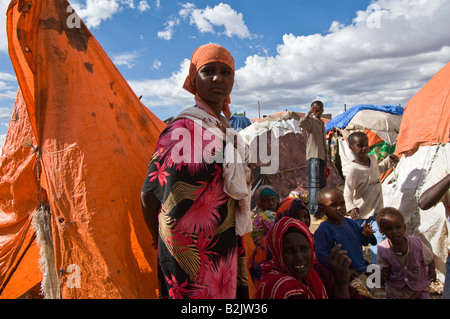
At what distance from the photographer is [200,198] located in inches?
55.3

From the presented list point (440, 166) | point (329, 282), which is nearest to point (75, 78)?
point (329, 282)

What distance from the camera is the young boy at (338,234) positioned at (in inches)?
96.3

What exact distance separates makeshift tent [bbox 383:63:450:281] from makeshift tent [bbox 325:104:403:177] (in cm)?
474

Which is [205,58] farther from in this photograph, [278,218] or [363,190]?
[363,190]

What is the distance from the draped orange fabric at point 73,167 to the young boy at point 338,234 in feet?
4.54

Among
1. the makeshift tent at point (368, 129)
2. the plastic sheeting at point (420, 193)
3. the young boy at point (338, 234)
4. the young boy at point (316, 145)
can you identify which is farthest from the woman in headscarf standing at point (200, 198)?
the makeshift tent at point (368, 129)

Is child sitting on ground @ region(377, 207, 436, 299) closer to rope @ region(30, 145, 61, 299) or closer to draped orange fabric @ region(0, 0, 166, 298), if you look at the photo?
draped orange fabric @ region(0, 0, 166, 298)

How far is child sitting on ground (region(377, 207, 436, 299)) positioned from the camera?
2.46 metres

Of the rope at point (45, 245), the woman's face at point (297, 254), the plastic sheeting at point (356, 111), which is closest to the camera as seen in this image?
the woman's face at point (297, 254)

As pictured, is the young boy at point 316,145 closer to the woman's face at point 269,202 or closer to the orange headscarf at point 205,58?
the woman's face at point 269,202

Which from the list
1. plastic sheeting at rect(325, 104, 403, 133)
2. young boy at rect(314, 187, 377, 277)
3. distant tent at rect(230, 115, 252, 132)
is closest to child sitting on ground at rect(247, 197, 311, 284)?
young boy at rect(314, 187, 377, 277)

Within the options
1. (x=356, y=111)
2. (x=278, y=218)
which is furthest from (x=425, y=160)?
(x=356, y=111)

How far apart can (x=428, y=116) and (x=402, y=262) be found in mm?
2170
